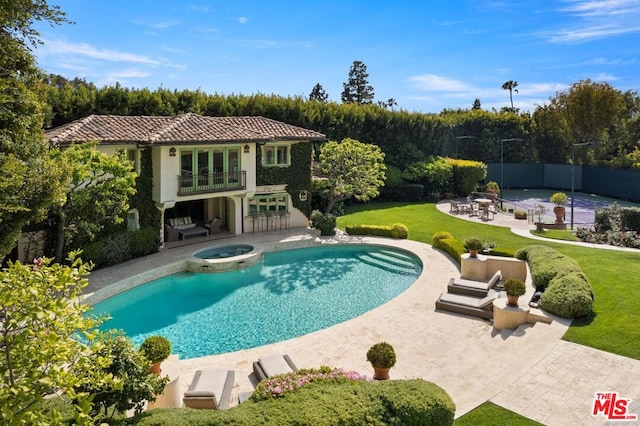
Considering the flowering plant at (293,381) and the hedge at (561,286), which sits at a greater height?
the hedge at (561,286)

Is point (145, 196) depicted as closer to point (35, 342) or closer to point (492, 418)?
point (35, 342)

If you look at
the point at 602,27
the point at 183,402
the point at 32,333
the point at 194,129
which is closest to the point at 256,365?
the point at 183,402

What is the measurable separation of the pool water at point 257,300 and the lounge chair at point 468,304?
8.87 ft

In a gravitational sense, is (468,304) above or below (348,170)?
below

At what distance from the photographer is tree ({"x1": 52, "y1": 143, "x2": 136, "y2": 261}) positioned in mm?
17984

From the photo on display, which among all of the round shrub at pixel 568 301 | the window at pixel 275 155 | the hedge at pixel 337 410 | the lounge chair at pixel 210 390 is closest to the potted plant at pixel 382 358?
the hedge at pixel 337 410

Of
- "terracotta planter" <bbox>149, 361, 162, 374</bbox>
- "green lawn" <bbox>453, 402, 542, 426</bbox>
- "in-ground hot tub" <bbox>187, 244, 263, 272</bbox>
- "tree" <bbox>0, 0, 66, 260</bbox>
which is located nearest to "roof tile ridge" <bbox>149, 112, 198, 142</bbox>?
"in-ground hot tub" <bbox>187, 244, 263, 272</bbox>

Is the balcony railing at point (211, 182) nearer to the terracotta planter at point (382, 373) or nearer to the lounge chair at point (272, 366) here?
the lounge chair at point (272, 366)

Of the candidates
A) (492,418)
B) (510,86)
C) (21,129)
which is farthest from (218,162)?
(510,86)

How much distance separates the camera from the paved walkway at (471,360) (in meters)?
9.75

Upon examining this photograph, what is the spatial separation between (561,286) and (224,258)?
15256 millimetres

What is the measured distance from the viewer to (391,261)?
2423 cm

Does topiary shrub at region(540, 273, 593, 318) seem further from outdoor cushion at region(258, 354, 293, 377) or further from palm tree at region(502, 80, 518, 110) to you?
palm tree at region(502, 80, 518, 110)

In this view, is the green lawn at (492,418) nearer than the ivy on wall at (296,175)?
Yes
